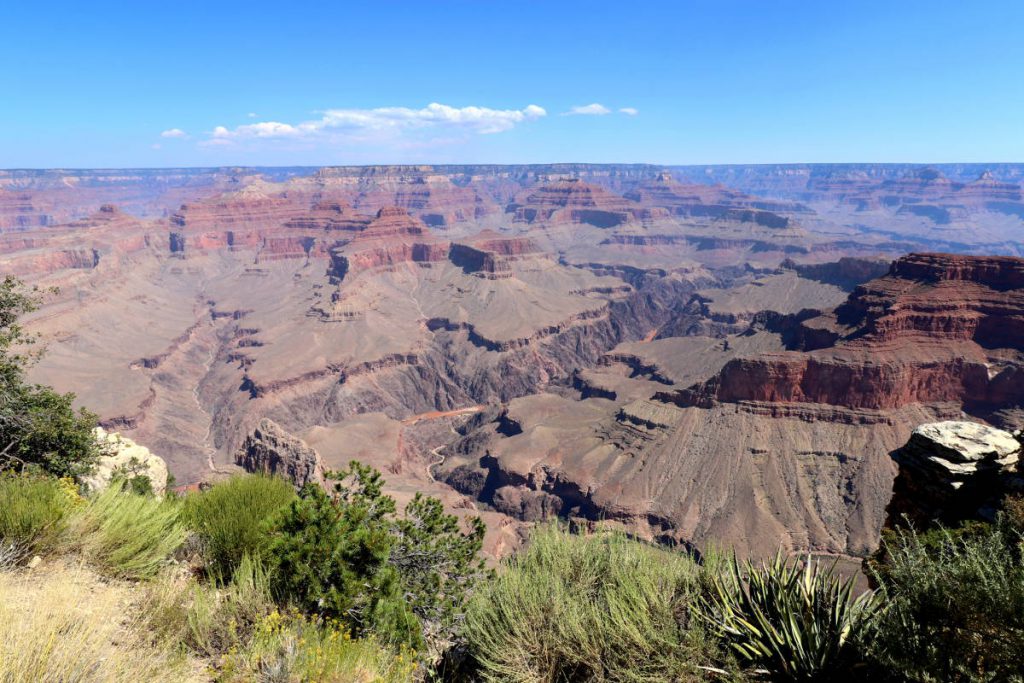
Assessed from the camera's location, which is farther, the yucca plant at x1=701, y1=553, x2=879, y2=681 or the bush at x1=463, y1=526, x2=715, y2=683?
the bush at x1=463, y1=526, x2=715, y2=683

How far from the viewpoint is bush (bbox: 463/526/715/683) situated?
393 inches

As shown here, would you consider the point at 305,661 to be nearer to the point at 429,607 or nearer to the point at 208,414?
the point at 429,607

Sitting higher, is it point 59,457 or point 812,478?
point 59,457

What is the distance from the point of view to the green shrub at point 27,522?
34.0 ft

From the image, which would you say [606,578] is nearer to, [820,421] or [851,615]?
[851,615]

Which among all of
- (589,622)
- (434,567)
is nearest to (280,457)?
(434,567)

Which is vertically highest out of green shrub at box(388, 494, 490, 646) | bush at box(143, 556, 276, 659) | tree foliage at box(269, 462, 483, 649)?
bush at box(143, 556, 276, 659)

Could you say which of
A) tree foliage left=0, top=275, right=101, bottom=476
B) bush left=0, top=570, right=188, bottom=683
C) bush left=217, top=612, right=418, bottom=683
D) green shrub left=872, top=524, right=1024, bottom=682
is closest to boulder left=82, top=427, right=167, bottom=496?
tree foliage left=0, top=275, right=101, bottom=476

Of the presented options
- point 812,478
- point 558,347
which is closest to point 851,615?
point 812,478

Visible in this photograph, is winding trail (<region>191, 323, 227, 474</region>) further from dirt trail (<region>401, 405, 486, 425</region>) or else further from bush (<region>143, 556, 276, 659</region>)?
bush (<region>143, 556, 276, 659</region>)

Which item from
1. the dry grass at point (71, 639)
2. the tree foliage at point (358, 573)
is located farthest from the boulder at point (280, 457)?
the dry grass at point (71, 639)

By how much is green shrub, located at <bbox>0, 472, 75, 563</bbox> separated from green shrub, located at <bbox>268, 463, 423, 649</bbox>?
4432 mm

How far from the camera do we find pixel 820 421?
64688 millimetres

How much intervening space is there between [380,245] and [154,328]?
73902 millimetres
